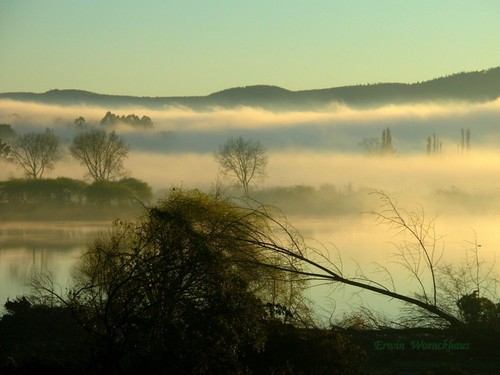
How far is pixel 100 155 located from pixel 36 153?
8.70m

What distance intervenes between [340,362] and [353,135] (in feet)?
392

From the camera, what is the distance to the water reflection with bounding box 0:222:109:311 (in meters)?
37.6

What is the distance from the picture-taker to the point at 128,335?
13.3 m

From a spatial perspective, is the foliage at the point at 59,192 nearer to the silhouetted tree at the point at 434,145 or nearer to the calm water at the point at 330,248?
the calm water at the point at 330,248

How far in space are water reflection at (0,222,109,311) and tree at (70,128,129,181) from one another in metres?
9.18

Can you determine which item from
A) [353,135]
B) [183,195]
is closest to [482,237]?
[183,195]

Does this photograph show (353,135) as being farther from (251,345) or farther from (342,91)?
(251,345)

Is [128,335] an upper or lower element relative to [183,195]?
lower

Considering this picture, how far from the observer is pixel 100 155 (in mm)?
84125

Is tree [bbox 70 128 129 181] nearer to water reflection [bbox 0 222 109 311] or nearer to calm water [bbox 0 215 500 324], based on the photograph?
water reflection [bbox 0 222 109 311]

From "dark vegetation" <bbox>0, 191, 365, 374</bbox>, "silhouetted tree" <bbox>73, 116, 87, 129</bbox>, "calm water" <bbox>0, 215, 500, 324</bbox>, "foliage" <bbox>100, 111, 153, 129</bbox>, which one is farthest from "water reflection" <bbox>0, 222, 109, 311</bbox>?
"foliage" <bbox>100, 111, 153, 129</bbox>

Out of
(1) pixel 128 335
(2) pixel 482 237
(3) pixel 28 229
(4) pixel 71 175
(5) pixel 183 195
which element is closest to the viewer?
(1) pixel 128 335

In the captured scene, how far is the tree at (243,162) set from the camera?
263 ft

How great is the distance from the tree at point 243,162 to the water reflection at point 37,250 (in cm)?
1444
